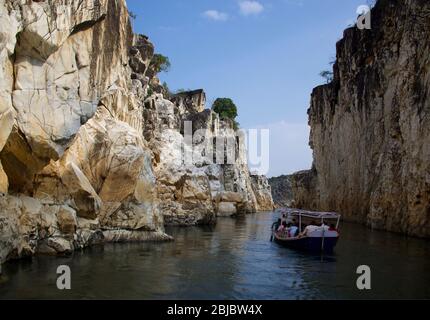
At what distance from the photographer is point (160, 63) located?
203 feet

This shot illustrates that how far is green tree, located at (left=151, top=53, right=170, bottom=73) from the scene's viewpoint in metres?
59.8

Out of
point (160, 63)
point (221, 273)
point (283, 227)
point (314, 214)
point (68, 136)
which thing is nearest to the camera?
point (221, 273)

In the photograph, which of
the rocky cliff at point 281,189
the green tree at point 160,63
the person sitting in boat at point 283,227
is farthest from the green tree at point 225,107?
the person sitting in boat at point 283,227

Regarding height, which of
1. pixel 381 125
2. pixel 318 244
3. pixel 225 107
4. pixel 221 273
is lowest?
pixel 221 273

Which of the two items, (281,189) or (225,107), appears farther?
(281,189)

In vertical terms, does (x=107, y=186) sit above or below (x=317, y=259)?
above

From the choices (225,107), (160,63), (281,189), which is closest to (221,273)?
(160,63)

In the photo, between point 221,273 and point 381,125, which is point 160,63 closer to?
point 381,125

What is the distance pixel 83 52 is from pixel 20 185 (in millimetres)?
7002

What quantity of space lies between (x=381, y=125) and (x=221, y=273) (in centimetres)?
2669

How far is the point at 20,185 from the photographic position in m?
18.7

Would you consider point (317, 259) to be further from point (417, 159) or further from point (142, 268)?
point (417, 159)

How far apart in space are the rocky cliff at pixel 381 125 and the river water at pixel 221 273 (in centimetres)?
589
